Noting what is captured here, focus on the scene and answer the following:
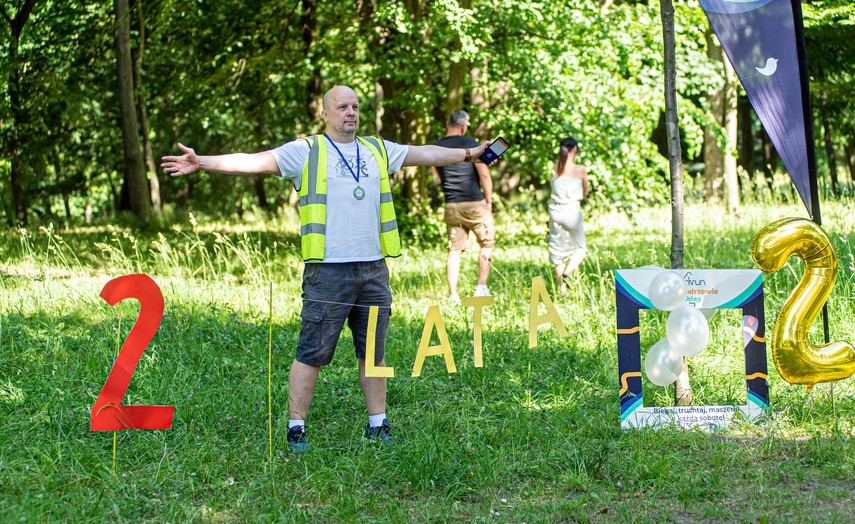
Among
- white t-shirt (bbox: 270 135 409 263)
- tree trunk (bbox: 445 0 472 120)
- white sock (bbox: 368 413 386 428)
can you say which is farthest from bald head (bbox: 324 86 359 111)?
tree trunk (bbox: 445 0 472 120)

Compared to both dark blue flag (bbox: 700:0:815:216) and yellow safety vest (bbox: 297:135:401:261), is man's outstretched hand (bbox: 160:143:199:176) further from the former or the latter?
dark blue flag (bbox: 700:0:815:216)

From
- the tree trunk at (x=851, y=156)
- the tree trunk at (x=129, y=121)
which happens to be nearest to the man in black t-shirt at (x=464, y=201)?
the tree trunk at (x=129, y=121)

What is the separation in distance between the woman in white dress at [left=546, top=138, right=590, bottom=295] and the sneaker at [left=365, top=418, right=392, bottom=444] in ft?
13.7

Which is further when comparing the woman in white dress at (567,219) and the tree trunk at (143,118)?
the tree trunk at (143,118)

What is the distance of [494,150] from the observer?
4.94 metres

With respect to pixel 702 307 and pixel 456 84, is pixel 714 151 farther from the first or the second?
pixel 702 307

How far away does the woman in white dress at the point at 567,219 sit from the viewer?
8.63m

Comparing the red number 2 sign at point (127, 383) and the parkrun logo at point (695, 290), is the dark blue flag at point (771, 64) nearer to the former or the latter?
the parkrun logo at point (695, 290)

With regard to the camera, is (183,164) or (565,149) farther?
(565,149)

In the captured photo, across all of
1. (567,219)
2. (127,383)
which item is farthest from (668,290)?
(567,219)

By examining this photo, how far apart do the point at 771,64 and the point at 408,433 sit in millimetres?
3071

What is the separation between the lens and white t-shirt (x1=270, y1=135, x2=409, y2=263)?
14.9 ft

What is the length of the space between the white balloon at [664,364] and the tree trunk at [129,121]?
12.8 m

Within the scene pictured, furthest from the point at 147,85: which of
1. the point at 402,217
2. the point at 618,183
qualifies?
the point at 618,183
